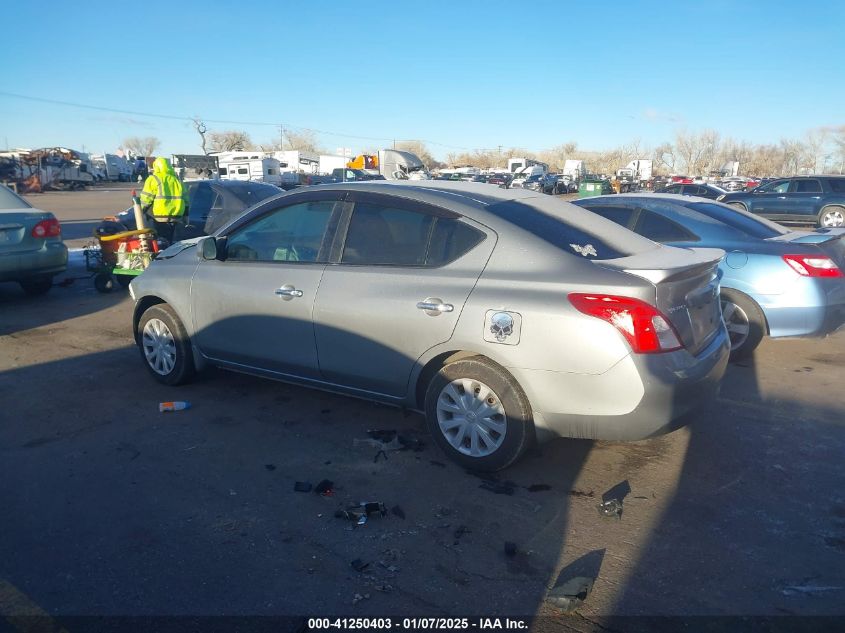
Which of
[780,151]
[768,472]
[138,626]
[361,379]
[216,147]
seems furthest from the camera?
[216,147]

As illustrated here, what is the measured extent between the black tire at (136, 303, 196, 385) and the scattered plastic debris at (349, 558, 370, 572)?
2903 millimetres

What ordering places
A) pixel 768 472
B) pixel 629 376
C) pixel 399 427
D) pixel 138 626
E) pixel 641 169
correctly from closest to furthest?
pixel 138 626 → pixel 629 376 → pixel 768 472 → pixel 399 427 → pixel 641 169

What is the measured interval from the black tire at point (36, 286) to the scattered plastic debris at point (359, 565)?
8019 mm

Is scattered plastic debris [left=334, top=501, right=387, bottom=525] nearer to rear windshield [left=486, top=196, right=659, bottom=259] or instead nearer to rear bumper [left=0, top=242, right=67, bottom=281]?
rear windshield [left=486, top=196, right=659, bottom=259]

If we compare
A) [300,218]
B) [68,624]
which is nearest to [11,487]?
[68,624]

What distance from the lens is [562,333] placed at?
12.0ft

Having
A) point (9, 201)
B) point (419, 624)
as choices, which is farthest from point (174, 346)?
point (9, 201)

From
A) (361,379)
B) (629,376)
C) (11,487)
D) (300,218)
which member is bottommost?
(11,487)

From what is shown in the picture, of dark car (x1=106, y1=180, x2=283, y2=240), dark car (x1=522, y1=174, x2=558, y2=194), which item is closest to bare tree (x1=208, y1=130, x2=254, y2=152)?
dark car (x1=522, y1=174, x2=558, y2=194)

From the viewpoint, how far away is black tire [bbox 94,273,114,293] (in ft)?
32.5

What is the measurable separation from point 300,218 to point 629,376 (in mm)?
2637

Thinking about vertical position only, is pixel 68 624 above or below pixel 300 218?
below

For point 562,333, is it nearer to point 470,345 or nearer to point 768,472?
point 470,345

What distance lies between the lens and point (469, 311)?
394 cm
